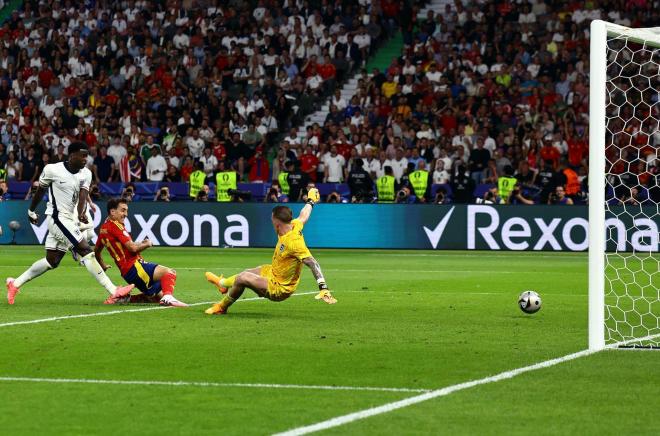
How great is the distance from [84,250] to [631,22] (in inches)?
886

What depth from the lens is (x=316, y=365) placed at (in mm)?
9883

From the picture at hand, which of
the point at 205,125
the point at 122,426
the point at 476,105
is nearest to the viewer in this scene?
the point at 122,426

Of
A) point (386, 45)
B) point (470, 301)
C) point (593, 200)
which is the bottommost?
point (470, 301)

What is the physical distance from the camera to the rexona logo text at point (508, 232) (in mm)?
28703

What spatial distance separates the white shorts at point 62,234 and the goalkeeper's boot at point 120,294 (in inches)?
30.7

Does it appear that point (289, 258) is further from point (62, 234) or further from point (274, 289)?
point (62, 234)

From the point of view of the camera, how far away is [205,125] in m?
36.0

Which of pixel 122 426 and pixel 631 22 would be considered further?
pixel 631 22

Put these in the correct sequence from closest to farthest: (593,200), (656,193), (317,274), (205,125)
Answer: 1. (593,200)
2. (317,274)
3. (656,193)
4. (205,125)

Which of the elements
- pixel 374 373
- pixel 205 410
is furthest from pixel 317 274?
pixel 205 410

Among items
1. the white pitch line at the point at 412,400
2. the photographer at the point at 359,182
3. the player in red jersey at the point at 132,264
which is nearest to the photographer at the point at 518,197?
the photographer at the point at 359,182

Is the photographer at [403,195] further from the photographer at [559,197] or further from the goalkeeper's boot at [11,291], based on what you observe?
the goalkeeper's boot at [11,291]

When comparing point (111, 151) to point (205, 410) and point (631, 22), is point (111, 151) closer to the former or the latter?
point (631, 22)

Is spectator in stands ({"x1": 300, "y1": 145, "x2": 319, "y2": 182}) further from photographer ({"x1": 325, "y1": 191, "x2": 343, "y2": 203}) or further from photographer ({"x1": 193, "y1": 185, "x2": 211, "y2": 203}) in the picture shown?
photographer ({"x1": 193, "y1": 185, "x2": 211, "y2": 203})
